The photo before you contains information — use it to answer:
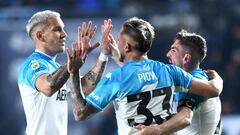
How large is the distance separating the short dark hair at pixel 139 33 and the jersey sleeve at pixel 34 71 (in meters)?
1.10

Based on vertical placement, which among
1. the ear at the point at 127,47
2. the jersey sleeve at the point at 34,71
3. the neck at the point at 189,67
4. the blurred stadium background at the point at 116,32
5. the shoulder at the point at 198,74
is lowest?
the blurred stadium background at the point at 116,32

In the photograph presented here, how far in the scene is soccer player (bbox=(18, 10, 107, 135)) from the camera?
7055 mm

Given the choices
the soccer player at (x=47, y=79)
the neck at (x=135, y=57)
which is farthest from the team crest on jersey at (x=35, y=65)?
the neck at (x=135, y=57)

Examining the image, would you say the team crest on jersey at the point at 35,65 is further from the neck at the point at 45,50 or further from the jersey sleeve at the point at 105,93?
the jersey sleeve at the point at 105,93

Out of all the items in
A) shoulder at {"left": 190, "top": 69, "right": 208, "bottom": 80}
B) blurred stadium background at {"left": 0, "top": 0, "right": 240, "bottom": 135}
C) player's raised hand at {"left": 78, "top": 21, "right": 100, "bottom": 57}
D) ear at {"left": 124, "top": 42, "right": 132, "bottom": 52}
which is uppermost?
player's raised hand at {"left": 78, "top": 21, "right": 100, "bottom": 57}

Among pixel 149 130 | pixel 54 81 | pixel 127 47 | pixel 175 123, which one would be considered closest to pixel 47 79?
pixel 54 81

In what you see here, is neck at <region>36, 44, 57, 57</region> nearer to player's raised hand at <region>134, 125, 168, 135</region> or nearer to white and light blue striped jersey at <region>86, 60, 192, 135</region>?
white and light blue striped jersey at <region>86, 60, 192, 135</region>

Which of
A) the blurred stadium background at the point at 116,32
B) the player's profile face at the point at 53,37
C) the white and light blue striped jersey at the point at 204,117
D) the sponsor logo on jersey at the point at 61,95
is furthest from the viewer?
the blurred stadium background at the point at 116,32

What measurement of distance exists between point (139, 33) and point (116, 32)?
23.0ft

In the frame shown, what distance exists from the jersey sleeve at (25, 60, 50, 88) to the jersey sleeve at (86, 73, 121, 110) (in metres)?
0.92

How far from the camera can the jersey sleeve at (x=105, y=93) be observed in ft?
21.3

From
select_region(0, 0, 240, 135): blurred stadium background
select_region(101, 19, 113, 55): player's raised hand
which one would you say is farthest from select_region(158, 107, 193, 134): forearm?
→ select_region(0, 0, 240, 135): blurred stadium background

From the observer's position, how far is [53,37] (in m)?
A: 7.67

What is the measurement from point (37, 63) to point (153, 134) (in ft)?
5.24
